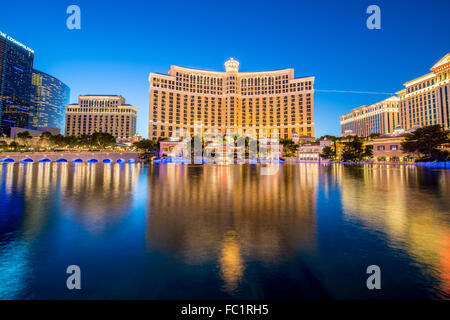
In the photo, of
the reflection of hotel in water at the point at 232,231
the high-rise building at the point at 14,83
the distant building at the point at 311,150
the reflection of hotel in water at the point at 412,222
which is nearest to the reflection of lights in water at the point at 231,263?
the reflection of hotel in water at the point at 232,231

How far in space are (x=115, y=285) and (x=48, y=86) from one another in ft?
787

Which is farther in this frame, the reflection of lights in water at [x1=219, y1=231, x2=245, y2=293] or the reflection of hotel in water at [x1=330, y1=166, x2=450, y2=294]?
the reflection of hotel in water at [x1=330, y1=166, x2=450, y2=294]

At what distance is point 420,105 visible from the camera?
342 ft

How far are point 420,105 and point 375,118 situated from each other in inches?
1614

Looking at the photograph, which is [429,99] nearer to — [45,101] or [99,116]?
[99,116]

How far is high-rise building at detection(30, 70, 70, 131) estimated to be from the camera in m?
173

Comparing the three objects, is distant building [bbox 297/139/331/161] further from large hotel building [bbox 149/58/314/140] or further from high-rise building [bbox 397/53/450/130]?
high-rise building [bbox 397/53/450/130]

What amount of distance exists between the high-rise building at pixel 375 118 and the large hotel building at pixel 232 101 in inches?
1286

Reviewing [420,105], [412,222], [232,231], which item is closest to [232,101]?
[420,105]

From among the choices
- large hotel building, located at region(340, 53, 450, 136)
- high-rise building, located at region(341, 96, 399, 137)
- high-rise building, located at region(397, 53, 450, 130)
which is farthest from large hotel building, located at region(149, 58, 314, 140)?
high-rise building, located at region(397, 53, 450, 130)

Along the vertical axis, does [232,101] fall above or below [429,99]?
above

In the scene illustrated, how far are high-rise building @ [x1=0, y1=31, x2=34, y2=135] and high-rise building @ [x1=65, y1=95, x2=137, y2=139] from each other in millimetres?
29599

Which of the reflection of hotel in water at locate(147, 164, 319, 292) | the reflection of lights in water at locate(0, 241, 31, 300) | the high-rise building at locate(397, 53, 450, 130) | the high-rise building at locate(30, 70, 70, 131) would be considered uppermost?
the high-rise building at locate(30, 70, 70, 131)

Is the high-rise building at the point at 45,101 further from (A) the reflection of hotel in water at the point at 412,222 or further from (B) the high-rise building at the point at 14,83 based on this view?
(A) the reflection of hotel in water at the point at 412,222
